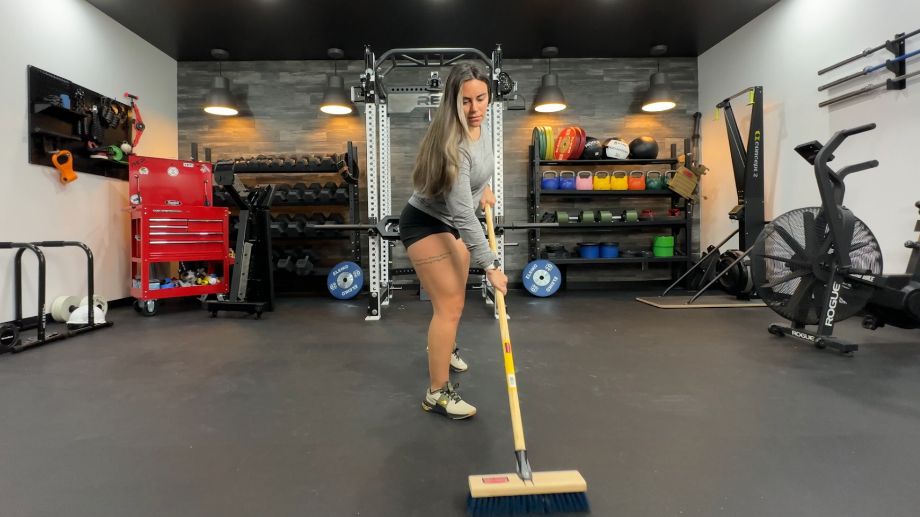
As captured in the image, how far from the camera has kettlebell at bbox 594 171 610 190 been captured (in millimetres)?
5639

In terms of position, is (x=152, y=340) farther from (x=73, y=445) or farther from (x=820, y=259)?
(x=820, y=259)

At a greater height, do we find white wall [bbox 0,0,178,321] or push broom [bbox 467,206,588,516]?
white wall [bbox 0,0,178,321]

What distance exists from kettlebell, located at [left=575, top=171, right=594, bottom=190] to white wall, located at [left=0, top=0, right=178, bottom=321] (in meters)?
5.20

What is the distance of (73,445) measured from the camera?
5.20ft

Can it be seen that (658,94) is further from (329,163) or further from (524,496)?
(524,496)

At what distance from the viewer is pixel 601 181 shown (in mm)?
5645

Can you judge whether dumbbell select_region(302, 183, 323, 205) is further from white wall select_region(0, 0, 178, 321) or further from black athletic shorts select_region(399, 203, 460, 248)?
black athletic shorts select_region(399, 203, 460, 248)

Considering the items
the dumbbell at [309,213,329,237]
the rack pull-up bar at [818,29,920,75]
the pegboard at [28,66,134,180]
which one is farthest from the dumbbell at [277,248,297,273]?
the rack pull-up bar at [818,29,920,75]

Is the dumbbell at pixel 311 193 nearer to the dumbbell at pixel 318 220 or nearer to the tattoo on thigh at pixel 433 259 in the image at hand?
the dumbbell at pixel 318 220

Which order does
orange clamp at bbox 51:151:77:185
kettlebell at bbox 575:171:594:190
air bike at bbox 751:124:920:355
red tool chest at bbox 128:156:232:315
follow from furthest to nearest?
kettlebell at bbox 575:171:594:190, red tool chest at bbox 128:156:232:315, orange clamp at bbox 51:151:77:185, air bike at bbox 751:124:920:355

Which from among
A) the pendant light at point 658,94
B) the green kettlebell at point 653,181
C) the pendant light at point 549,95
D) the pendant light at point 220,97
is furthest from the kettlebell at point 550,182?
the pendant light at point 220,97

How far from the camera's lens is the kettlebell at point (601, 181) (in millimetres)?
5639

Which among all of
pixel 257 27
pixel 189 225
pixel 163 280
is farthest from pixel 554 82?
pixel 163 280

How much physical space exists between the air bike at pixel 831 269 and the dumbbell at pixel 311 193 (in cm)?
453
